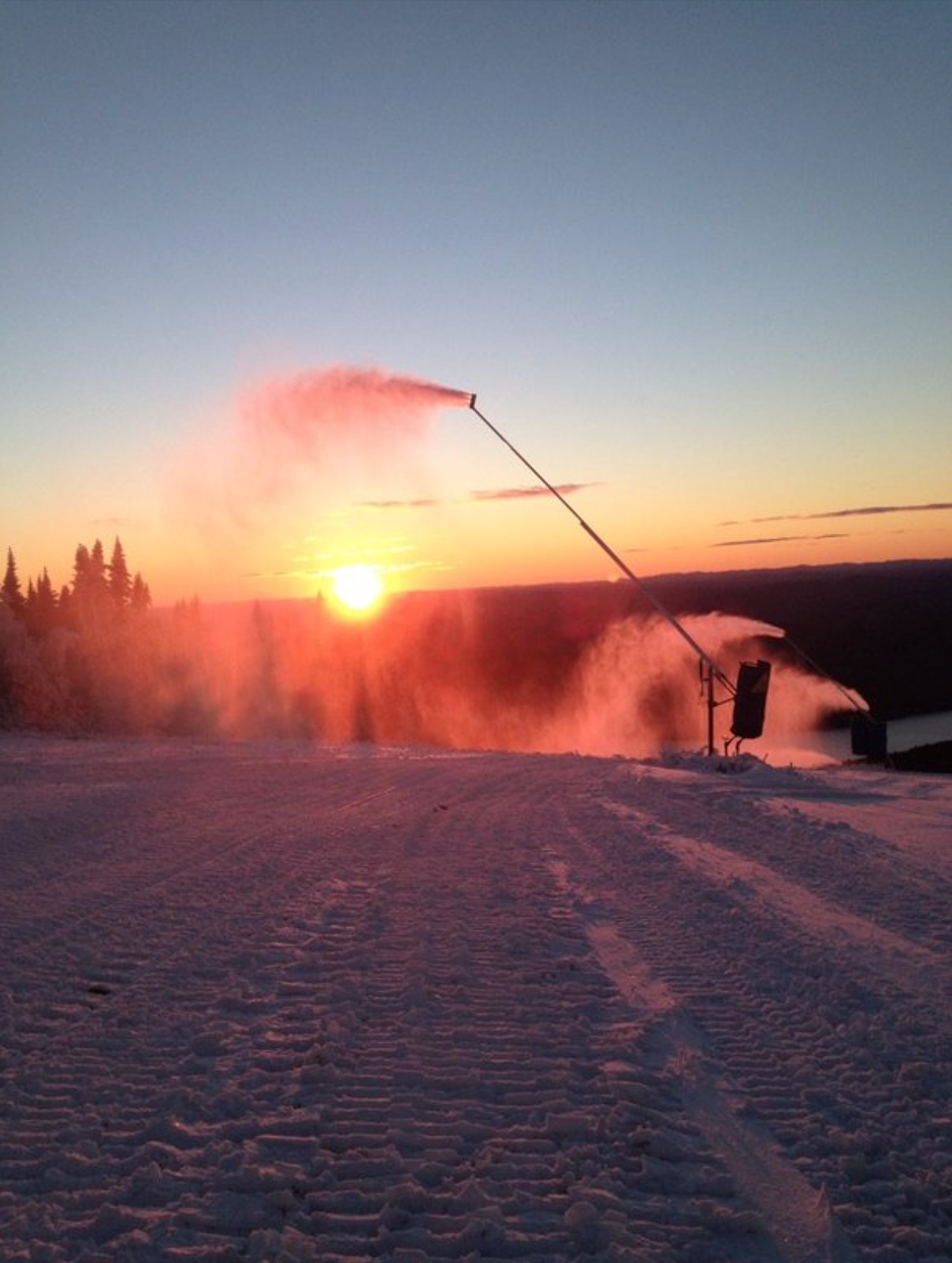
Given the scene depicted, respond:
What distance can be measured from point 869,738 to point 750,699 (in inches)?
190

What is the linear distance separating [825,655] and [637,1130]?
8792 cm

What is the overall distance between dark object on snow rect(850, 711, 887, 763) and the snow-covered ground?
1289cm

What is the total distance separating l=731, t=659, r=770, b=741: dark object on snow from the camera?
22781 millimetres

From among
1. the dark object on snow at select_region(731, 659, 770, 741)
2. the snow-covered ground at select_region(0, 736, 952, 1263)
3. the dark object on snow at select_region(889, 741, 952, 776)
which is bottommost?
the dark object on snow at select_region(889, 741, 952, 776)

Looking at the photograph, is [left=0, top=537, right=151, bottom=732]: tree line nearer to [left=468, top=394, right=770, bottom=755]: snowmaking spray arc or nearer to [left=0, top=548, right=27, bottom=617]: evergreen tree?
[left=0, top=548, right=27, bottom=617]: evergreen tree

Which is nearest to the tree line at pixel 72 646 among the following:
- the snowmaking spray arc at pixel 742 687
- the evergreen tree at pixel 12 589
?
the evergreen tree at pixel 12 589

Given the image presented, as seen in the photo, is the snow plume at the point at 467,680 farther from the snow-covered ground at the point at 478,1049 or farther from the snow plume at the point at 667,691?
the snow-covered ground at the point at 478,1049

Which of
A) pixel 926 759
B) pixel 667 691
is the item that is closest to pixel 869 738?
pixel 926 759

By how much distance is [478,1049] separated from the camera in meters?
6.23

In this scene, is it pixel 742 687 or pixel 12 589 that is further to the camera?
pixel 12 589

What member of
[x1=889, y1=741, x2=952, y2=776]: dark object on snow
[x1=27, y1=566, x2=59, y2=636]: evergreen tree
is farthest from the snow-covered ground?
[x1=27, y1=566, x2=59, y2=636]: evergreen tree

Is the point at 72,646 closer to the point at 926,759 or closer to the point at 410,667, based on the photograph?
the point at 410,667

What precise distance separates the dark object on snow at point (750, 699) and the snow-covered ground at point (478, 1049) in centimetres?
956

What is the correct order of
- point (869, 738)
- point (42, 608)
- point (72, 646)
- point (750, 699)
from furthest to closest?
point (42, 608), point (72, 646), point (869, 738), point (750, 699)
